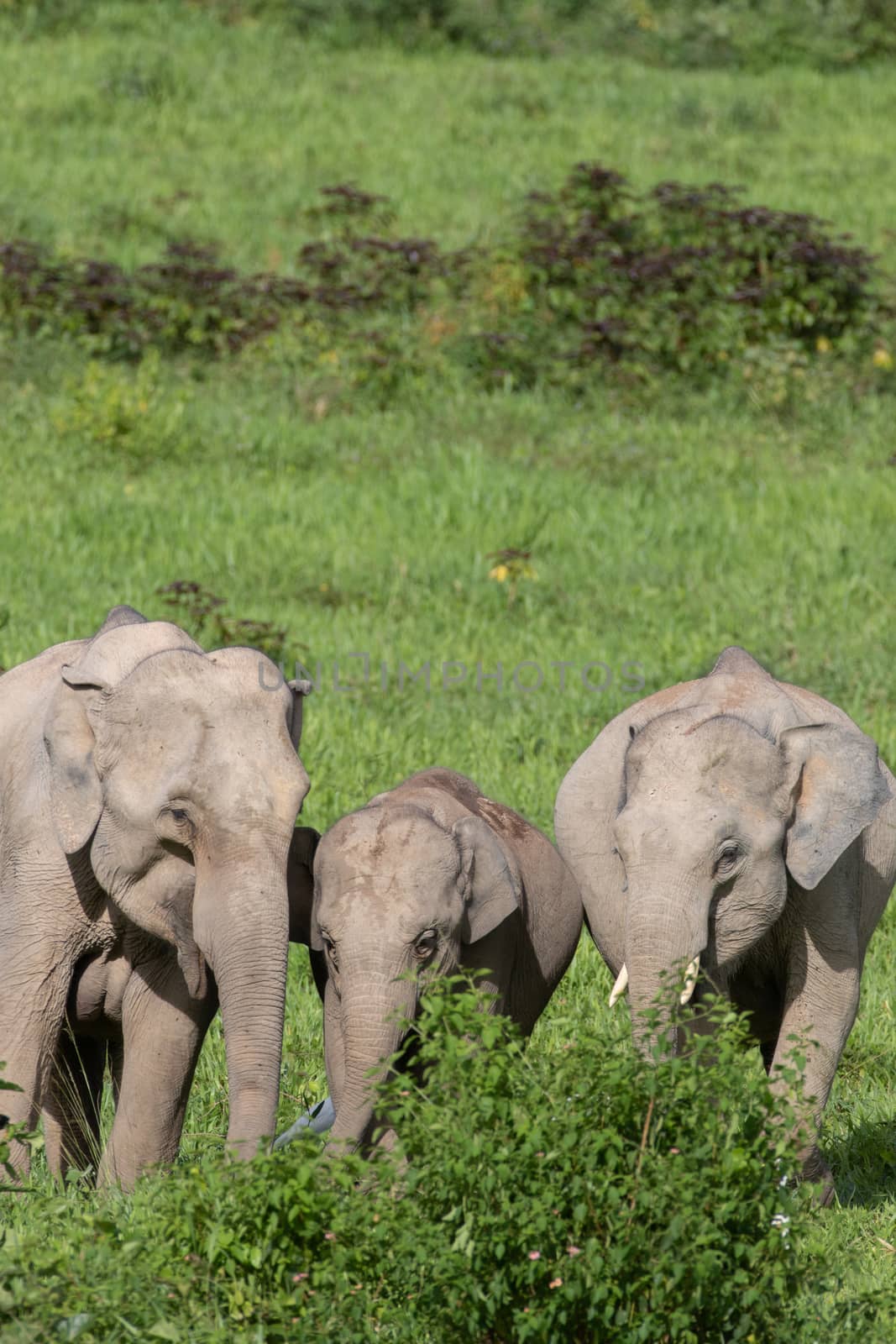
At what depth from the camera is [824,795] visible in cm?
512

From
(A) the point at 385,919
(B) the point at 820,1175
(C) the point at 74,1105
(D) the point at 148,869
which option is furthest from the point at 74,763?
(B) the point at 820,1175

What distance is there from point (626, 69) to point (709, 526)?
13.3 metres

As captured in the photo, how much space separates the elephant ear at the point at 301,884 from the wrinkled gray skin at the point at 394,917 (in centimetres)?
11

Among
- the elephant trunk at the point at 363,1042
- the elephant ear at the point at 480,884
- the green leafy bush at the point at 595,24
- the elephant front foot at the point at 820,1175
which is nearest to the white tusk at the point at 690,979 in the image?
the elephant ear at the point at 480,884

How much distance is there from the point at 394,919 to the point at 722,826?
86 centimetres

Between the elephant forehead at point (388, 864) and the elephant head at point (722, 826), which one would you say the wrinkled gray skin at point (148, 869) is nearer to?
the elephant forehead at point (388, 864)

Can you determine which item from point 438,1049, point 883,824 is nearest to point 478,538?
point 883,824

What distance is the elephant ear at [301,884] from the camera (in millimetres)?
5102

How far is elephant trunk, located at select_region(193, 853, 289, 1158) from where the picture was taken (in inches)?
182

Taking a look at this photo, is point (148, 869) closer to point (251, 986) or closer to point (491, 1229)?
point (251, 986)

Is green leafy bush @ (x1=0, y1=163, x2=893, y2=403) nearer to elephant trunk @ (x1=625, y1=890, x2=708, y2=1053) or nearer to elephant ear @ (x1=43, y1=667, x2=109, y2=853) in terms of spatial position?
elephant ear @ (x1=43, y1=667, x2=109, y2=853)

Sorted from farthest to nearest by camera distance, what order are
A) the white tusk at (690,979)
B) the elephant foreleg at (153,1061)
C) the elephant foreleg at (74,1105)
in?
1. the elephant foreleg at (74,1105)
2. the elephant foreleg at (153,1061)
3. the white tusk at (690,979)

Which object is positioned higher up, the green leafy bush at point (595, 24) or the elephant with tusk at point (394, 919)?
the elephant with tusk at point (394, 919)

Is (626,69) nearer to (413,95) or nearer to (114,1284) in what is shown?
(413,95)
